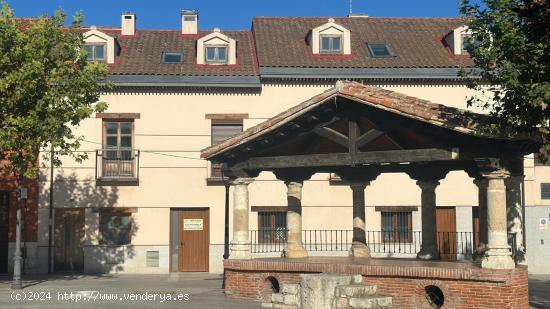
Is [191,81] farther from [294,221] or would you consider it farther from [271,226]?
[294,221]

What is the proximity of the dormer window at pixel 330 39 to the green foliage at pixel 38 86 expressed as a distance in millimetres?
10495

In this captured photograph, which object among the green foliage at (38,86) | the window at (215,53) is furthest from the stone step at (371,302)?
the window at (215,53)

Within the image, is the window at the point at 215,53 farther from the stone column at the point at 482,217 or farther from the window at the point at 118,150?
the stone column at the point at 482,217

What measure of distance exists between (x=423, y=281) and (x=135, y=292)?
9100 mm

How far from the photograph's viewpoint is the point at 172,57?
30922 millimetres

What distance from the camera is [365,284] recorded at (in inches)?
675

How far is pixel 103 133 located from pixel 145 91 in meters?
2.35

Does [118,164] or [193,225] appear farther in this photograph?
[193,225]

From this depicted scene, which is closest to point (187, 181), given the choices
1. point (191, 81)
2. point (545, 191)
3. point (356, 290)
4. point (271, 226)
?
point (271, 226)

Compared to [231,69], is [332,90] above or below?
below

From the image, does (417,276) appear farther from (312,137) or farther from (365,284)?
(312,137)

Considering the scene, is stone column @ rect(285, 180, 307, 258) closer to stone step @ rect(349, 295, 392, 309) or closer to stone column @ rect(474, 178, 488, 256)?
stone step @ rect(349, 295, 392, 309)

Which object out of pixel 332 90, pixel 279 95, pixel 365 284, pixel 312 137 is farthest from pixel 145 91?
pixel 365 284

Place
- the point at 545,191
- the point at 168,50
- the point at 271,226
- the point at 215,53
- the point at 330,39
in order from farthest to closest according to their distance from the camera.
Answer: the point at 168,50
the point at 330,39
the point at 215,53
the point at 545,191
the point at 271,226
